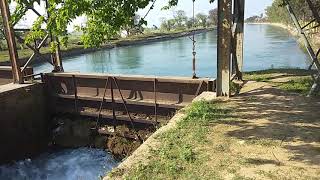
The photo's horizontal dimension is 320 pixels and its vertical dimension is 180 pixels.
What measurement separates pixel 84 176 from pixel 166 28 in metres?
113

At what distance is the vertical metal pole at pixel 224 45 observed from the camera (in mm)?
11031

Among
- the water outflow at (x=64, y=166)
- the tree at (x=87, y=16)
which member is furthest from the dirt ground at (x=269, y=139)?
the water outflow at (x=64, y=166)

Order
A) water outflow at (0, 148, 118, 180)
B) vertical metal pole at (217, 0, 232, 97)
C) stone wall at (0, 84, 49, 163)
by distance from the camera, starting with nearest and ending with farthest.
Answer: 1. vertical metal pole at (217, 0, 232, 97)
2. water outflow at (0, 148, 118, 180)
3. stone wall at (0, 84, 49, 163)

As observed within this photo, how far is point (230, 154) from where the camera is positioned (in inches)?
290

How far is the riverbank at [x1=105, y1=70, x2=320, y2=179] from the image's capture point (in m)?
6.59

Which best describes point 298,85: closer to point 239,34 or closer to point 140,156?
point 239,34

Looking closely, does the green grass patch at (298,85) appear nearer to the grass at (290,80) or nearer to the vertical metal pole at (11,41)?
the grass at (290,80)

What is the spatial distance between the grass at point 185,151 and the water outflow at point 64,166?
4538 millimetres

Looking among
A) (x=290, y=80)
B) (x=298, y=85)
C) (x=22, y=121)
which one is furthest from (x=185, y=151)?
(x=22, y=121)

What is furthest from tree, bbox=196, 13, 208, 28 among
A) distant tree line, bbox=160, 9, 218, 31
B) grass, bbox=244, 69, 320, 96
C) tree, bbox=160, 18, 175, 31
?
grass, bbox=244, 69, 320, 96

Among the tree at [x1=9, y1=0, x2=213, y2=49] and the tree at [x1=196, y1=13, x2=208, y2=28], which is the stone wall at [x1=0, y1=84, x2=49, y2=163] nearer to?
the tree at [x1=9, y1=0, x2=213, y2=49]

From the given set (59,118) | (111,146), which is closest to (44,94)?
(59,118)

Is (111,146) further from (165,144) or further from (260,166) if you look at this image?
(260,166)

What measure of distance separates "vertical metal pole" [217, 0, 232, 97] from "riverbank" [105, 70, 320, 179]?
577mm
